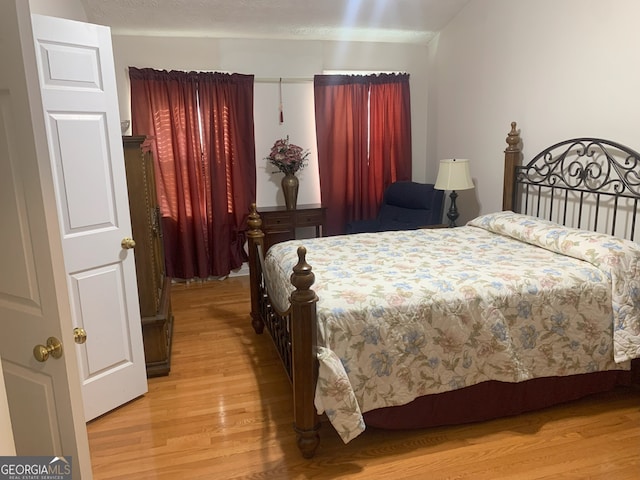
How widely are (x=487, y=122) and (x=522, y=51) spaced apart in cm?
64

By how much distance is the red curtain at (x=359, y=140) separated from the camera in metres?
4.78

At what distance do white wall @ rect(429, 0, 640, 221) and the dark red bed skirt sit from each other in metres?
1.34

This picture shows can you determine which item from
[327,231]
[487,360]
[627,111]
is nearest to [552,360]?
[487,360]

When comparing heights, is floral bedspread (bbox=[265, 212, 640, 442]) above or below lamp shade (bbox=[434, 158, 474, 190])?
below

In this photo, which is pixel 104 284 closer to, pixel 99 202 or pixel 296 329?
pixel 99 202

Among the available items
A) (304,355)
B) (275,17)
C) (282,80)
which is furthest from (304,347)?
(282,80)

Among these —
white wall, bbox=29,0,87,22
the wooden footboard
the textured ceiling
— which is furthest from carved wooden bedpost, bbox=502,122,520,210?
white wall, bbox=29,0,87,22

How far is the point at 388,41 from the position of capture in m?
4.89

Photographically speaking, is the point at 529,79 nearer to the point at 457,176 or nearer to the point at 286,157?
the point at 457,176

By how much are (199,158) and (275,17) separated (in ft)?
4.74

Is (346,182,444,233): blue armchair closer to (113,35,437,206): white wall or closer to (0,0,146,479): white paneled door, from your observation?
(113,35,437,206): white wall

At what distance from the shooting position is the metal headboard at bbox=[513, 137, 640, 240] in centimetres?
277

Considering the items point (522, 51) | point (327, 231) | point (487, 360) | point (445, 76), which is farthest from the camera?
point (327, 231)

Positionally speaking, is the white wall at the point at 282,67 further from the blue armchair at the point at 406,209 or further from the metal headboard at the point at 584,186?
the metal headboard at the point at 584,186
